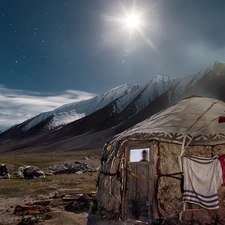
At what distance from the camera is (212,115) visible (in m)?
8.73

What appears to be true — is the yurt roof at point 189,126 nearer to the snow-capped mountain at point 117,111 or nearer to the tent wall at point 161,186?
the tent wall at point 161,186

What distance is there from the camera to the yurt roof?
7.79m

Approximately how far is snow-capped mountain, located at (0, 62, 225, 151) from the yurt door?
65.7 meters

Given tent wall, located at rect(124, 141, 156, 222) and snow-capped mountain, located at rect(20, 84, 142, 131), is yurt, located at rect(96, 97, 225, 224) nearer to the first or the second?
tent wall, located at rect(124, 141, 156, 222)

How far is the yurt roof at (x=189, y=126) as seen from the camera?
7.79 metres

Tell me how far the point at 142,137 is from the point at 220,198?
294cm

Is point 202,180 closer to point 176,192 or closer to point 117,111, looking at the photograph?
point 176,192

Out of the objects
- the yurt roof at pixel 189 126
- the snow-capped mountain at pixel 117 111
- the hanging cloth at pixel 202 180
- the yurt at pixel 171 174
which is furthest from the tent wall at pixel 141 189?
the snow-capped mountain at pixel 117 111

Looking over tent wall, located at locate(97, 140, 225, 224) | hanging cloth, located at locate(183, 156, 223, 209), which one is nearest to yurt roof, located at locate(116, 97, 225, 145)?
tent wall, located at locate(97, 140, 225, 224)

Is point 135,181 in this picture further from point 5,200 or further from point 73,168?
point 73,168

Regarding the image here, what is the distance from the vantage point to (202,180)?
25.1ft

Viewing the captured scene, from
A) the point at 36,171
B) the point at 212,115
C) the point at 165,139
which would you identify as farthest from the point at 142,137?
the point at 36,171

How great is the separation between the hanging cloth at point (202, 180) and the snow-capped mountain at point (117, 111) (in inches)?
2612

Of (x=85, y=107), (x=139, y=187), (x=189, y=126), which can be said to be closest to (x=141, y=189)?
(x=139, y=187)
